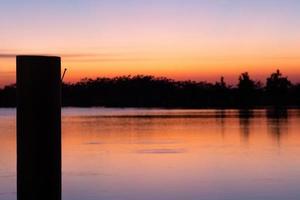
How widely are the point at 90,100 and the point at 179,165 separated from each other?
6177 inches

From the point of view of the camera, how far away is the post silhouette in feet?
8.50

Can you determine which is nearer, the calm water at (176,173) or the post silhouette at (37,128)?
the post silhouette at (37,128)

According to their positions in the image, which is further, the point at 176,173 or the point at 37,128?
the point at 176,173

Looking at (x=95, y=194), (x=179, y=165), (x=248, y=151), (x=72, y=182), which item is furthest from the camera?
(x=248, y=151)

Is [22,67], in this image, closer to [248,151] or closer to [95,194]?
[95,194]

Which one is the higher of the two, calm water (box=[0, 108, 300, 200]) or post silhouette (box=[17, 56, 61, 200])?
post silhouette (box=[17, 56, 61, 200])

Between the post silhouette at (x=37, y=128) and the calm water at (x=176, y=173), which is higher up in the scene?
the post silhouette at (x=37, y=128)

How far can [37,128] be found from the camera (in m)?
2.60

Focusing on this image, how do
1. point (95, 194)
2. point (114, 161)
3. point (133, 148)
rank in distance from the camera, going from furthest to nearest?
point (133, 148)
point (114, 161)
point (95, 194)

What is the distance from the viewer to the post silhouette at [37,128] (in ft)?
8.50

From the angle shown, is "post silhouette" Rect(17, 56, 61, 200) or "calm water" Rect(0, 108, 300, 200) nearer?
"post silhouette" Rect(17, 56, 61, 200)

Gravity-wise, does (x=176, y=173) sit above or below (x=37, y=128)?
below

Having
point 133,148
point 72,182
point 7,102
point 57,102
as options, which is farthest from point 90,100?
point 57,102

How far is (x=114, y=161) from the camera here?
832 inches
